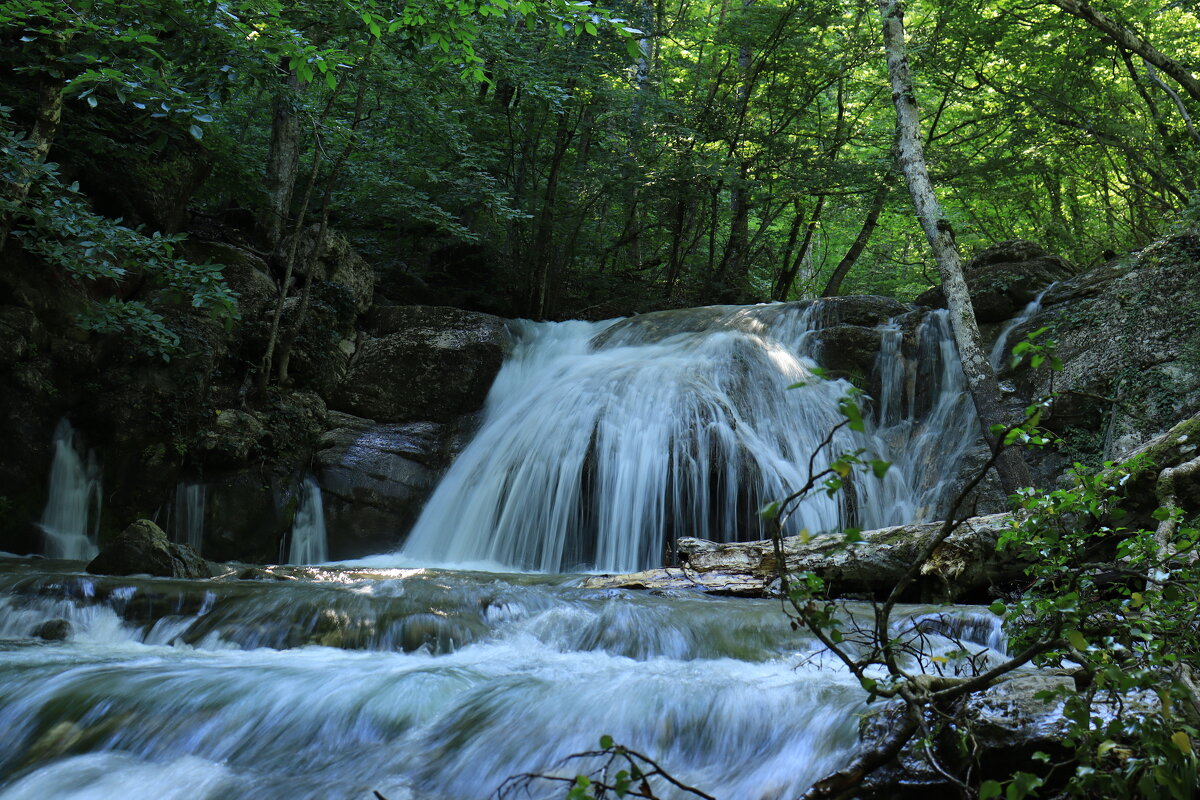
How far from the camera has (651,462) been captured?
9367 millimetres

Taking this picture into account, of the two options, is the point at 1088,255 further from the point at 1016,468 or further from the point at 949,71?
the point at 1016,468

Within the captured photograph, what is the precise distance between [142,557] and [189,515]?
294 centimetres

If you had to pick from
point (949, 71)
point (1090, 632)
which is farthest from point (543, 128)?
point (1090, 632)

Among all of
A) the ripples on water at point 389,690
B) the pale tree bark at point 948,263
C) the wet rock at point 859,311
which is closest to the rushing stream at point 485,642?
the ripples on water at point 389,690

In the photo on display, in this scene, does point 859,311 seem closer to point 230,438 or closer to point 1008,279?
point 1008,279

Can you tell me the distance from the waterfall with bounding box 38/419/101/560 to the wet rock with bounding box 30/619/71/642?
3.75 meters

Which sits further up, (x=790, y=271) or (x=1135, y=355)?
(x=790, y=271)

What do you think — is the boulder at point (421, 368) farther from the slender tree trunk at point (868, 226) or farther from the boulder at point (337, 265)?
the slender tree trunk at point (868, 226)

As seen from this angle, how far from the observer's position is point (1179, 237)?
27.3 feet

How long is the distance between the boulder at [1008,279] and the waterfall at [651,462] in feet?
2.98

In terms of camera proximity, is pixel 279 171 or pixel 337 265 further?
pixel 337 265

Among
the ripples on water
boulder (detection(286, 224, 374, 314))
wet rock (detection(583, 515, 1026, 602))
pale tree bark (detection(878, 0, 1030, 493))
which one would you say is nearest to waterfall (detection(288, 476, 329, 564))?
boulder (detection(286, 224, 374, 314))

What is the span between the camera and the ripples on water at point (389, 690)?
3332 millimetres

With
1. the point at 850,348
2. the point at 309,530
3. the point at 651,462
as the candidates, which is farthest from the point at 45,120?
the point at 850,348
